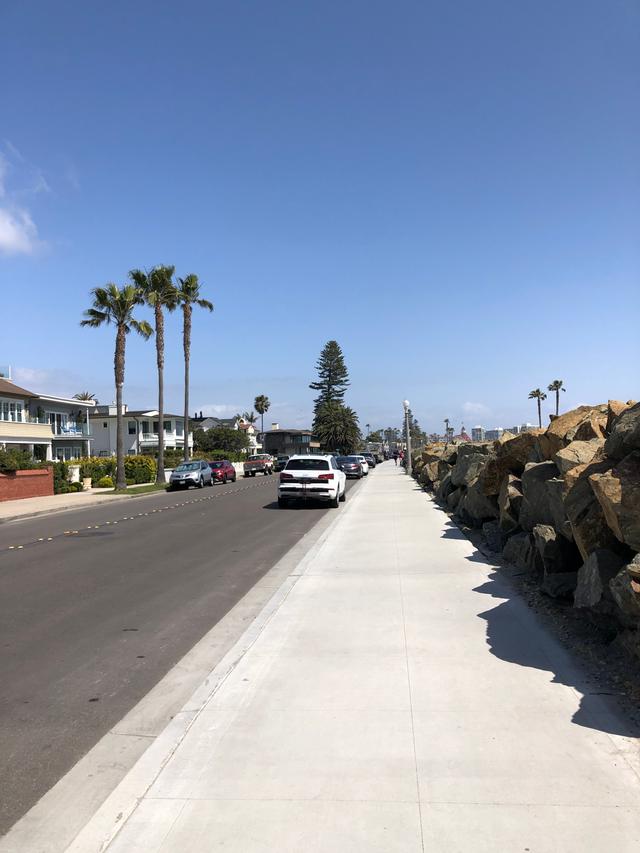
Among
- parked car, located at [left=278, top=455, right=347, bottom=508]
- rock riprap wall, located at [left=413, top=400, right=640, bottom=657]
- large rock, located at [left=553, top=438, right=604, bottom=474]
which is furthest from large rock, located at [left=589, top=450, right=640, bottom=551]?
parked car, located at [left=278, top=455, right=347, bottom=508]

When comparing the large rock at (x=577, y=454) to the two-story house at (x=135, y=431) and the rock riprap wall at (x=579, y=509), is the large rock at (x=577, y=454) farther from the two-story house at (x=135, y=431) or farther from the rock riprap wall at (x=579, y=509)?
the two-story house at (x=135, y=431)

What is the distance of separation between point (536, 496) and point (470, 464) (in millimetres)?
6284

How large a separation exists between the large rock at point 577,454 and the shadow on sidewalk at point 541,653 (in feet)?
5.19

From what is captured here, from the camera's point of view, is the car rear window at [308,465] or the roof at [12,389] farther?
the roof at [12,389]

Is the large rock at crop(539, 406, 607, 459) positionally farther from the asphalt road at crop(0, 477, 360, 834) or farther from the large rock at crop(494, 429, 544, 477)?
the asphalt road at crop(0, 477, 360, 834)

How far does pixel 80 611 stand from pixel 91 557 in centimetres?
431

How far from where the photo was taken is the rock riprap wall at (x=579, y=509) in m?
5.17

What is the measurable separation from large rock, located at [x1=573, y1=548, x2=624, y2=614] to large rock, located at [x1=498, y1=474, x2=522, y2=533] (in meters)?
3.79

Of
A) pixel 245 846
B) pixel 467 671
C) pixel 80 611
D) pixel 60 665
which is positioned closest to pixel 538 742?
pixel 467 671

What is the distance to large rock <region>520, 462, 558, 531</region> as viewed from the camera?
8252mm

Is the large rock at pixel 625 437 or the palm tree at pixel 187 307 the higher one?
the palm tree at pixel 187 307

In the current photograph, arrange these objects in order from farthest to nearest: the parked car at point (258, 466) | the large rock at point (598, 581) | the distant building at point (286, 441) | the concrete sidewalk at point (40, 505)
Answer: the distant building at point (286, 441) → the parked car at point (258, 466) → the concrete sidewalk at point (40, 505) → the large rock at point (598, 581)

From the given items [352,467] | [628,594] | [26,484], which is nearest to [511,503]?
[628,594]

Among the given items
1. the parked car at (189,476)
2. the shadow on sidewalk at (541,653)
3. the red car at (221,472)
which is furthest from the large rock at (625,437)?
the red car at (221,472)
